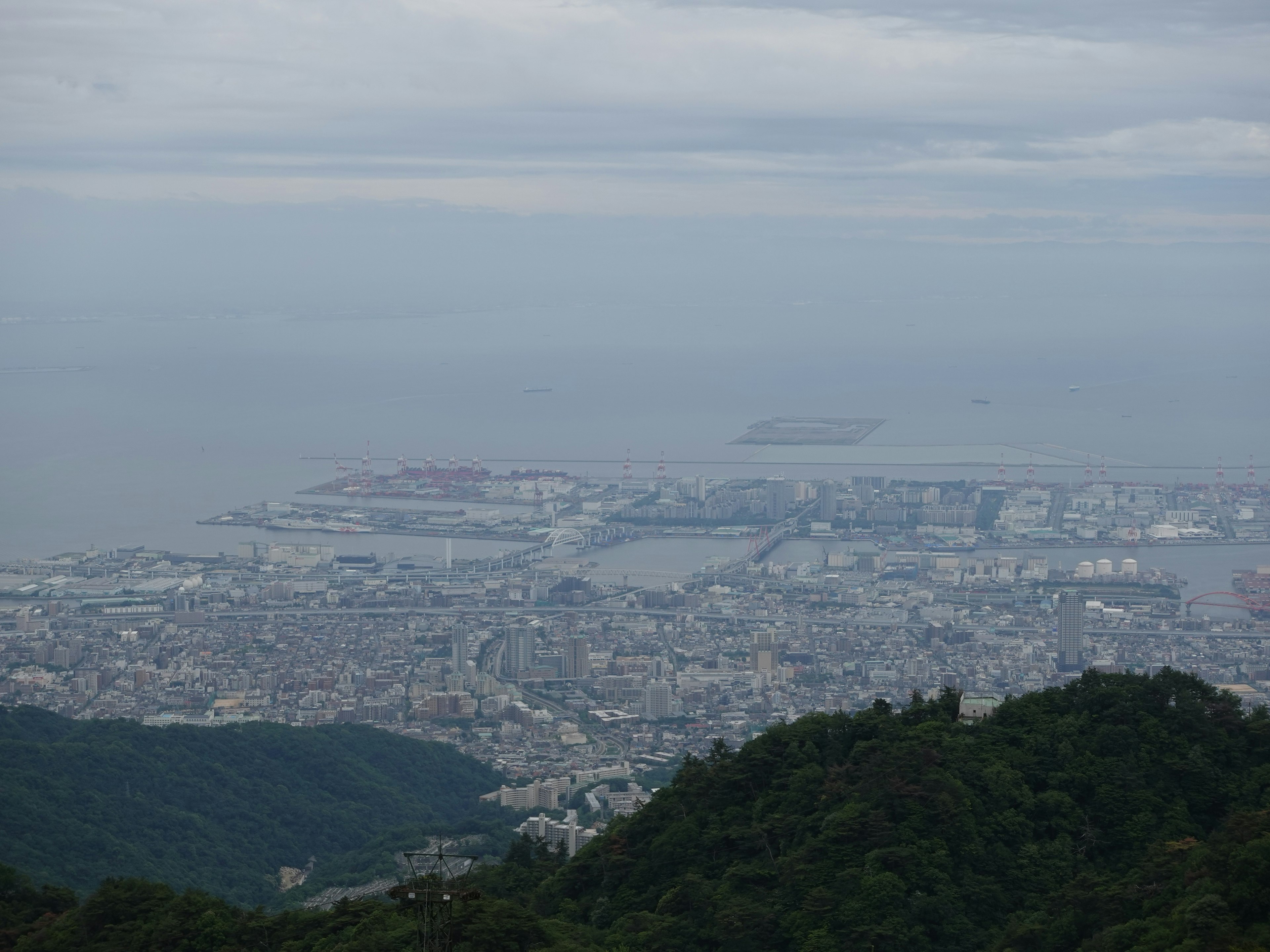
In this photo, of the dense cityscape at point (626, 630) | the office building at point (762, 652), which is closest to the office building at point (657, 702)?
the dense cityscape at point (626, 630)

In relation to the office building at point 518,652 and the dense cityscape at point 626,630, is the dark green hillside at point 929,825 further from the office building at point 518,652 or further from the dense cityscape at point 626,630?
the office building at point 518,652

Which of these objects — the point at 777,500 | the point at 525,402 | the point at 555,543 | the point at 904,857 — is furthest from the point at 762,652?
the point at 525,402

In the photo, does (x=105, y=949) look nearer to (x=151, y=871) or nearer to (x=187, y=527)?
(x=151, y=871)

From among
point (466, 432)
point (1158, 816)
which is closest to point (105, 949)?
point (1158, 816)

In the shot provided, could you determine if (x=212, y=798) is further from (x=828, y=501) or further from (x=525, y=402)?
(x=525, y=402)

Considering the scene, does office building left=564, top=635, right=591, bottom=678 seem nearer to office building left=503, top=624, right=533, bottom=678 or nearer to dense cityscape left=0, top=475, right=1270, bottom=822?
dense cityscape left=0, top=475, right=1270, bottom=822

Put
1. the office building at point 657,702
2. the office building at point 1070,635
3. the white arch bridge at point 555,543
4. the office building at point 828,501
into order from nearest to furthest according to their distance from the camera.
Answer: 1. the office building at point 657,702
2. the office building at point 1070,635
3. the white arch bridge at point 555,543
4. the office building at point 828,501
